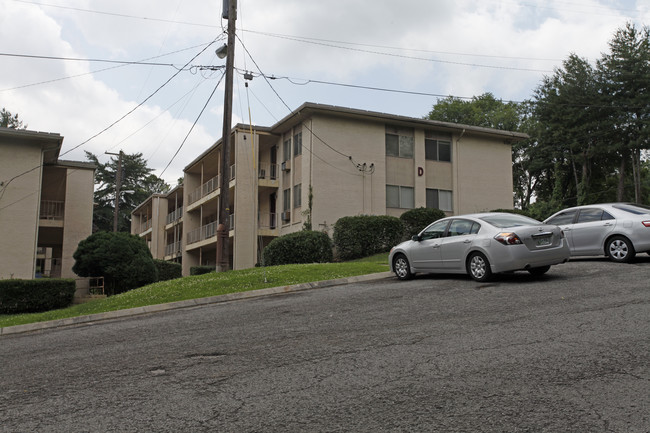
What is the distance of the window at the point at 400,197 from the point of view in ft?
101

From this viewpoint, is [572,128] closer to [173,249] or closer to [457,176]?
[457,176]

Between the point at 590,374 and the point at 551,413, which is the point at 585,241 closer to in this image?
the point at 590,374

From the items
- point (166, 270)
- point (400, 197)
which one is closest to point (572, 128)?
point (400, 197)

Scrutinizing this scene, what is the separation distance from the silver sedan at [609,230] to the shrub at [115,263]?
17105 mm

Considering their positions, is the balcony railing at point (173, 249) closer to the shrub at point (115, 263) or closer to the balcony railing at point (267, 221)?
the balcony railing at point (267, 221)

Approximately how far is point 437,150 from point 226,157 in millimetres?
16631

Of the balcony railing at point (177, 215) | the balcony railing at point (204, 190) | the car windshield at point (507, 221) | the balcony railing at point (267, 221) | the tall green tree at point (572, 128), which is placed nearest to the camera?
the car windshield at point (507, 221)

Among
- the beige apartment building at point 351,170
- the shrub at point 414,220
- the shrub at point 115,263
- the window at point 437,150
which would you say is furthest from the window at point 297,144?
the shrub at point 115,263

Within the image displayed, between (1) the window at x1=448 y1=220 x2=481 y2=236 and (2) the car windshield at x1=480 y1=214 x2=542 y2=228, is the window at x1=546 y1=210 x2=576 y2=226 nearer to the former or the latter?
(2) the car windshield at x1=480 y1=214 x2=542 y2=228

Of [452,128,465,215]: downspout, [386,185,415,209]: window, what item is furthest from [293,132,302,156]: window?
[452,128,465,215]: downspout

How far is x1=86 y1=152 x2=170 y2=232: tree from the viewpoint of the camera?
2660 inches

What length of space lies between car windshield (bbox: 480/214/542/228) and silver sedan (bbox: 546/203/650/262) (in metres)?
2.65

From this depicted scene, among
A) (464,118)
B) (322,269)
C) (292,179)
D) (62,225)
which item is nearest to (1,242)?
(62,225)

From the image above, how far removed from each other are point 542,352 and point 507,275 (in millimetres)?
7112
